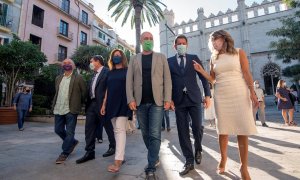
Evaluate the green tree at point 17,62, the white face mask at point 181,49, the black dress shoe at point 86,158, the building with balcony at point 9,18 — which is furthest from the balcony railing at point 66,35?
the white face mask at point 181,49

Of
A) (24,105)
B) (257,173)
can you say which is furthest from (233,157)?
(24,105)

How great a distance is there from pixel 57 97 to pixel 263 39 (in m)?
35.5

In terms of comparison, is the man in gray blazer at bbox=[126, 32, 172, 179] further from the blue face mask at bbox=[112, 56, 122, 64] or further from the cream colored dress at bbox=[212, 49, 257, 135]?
the cream colored dress at bbox=[212, 49, 257, 135]

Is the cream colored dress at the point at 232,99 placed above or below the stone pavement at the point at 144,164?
above

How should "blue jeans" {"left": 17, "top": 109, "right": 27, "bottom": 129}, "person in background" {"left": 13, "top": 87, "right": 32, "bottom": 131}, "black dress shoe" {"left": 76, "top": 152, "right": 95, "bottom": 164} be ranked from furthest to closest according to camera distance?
"person in background" {"left": 13, "top": 87, "right": 32, "bottom": 131}, "blue jeans" {"left": 17, "top": 109, "right": 27, "bottom": 129}, "black dress shoe" {"left": 76, "top": 152, "right": 95, "bottom": 164}

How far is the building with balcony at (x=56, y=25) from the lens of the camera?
69.2 feet

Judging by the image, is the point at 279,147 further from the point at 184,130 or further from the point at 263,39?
the point at 263,39

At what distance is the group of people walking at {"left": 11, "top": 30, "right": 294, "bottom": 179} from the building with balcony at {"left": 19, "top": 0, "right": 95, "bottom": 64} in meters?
20.4

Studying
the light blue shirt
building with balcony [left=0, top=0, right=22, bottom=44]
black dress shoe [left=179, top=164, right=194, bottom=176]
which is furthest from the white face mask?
building with balcony [left=0, top=0, right=22, bottom=44]

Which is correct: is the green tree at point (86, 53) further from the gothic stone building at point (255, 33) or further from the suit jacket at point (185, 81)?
the suit jacket at point (185, 81)

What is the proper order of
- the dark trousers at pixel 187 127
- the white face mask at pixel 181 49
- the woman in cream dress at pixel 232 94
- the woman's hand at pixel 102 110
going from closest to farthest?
the woman in cream dress at pixel 232 94 → the dark trousers at pixel 187 127 → the white face mask at pixel 181 49 → the woman's hand at pixel 102 110

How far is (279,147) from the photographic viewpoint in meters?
4.48

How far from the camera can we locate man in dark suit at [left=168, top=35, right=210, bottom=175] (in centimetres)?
324

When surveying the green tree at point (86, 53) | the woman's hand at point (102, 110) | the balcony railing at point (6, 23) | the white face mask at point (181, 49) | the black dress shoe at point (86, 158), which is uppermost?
the balcony railing at point (6, 23)
